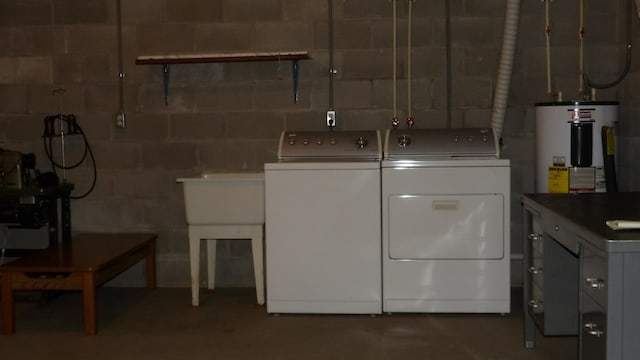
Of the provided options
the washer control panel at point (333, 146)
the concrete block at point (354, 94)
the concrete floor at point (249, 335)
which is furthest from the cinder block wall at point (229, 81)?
the concrete floor at point (249, 335)

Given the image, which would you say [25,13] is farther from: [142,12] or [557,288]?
[557,288]

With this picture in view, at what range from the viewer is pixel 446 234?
4449 mm

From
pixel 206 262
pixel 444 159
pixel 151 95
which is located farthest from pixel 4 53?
pixel 444 159

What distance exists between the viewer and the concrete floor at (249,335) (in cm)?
389

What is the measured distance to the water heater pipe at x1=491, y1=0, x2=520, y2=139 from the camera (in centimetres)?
490

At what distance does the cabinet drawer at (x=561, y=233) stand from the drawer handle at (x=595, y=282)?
186 millimetres

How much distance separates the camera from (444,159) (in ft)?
14.8

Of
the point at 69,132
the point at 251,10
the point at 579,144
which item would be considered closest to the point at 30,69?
the point at 69,132

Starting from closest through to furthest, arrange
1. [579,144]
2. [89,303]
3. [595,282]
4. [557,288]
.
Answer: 1. [595,282]
2. [557,288]
3. [89,303]
4. [579,144]

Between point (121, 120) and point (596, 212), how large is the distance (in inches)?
132

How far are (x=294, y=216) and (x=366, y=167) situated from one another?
0.50m

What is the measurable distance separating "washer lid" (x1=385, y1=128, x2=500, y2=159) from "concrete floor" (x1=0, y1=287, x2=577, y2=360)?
36.6 inches

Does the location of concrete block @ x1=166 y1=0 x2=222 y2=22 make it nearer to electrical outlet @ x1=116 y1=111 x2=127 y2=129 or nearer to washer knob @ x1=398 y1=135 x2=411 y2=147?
electrical outlet @ x1=116 y1=111 x2=127 y2=129

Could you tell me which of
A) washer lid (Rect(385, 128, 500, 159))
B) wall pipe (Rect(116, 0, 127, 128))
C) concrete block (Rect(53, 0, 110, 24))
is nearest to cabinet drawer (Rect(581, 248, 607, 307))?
washer lid (Rect(385, 128, 500, 159))
